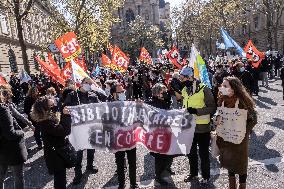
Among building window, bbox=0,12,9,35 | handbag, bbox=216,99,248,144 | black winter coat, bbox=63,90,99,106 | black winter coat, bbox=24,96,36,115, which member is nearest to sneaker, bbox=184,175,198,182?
handbag, bbox=216,99,248,144

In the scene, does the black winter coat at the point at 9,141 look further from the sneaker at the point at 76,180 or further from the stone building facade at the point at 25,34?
the stone building facade at the point at 25,34

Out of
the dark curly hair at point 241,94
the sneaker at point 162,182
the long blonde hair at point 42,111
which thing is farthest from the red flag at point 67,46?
the dark curly hair at point 241,94

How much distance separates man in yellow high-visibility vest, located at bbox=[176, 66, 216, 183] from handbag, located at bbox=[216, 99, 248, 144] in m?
0.71

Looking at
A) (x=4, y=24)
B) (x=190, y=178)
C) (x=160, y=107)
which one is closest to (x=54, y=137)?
(x=160, y=107)

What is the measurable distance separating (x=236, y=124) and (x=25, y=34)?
42239mm

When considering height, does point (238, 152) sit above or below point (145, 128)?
below

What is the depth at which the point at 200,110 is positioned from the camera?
19.9 ft

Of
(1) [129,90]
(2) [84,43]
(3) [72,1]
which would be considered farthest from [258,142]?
(2) [84,43]

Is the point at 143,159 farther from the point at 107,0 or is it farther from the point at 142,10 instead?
the point at 142,10

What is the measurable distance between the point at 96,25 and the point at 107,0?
4.64 m

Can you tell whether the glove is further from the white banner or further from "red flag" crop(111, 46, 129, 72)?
"red flag" crop(111, 46, 129, 72)

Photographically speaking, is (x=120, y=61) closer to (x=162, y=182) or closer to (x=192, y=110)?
(x=162, y=182)

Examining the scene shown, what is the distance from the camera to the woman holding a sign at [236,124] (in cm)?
512

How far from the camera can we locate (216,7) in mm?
44719
